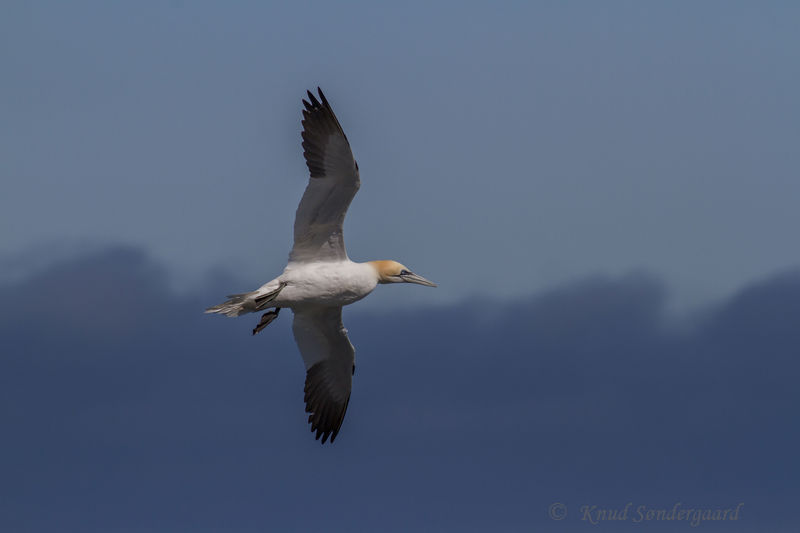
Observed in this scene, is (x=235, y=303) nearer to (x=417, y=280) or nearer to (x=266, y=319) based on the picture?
(x=266, y=319)

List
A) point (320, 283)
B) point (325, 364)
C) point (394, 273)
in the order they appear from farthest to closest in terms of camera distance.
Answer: point (325, 364) < point (394, 273) < point (320, 283)

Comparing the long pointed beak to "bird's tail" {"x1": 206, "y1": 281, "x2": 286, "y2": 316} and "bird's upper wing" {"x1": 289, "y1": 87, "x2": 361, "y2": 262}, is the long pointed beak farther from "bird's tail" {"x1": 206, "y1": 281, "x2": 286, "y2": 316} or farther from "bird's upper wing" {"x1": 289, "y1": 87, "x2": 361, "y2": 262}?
"bird's tail" {"x1": 206, "y1": 281, "x2": 286, "y2": 316}

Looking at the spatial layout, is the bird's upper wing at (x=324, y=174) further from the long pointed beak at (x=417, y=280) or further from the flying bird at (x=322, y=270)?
the long pointed beak at (x=417, y=280)

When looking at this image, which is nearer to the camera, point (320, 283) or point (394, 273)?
point (320, 283)

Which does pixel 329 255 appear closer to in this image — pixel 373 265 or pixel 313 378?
pixel 373 265

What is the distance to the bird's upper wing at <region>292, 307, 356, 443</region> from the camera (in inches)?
792

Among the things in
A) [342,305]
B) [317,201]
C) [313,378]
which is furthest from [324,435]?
[317,201]

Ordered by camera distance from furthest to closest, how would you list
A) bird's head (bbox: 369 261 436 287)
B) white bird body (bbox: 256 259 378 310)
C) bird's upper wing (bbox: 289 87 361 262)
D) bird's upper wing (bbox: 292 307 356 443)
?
bird's upper wing (bbox: 292 307 356 443), bird's head (bbox: 369 261 436 287), white bird body (bbox: 256 259 378 310), bird's upper wing (bbox: 289 87 361 262)

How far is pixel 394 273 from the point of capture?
64.3 feet

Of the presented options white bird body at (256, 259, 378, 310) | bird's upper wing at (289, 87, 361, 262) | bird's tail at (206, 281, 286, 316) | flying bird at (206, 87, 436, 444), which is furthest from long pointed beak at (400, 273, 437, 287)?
bird's tail at (206, 281, 286, 316)

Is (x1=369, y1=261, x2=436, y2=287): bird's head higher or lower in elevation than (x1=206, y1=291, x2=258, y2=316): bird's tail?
higher

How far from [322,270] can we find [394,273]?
1527mm

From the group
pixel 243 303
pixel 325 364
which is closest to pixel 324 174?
pixel 243 303

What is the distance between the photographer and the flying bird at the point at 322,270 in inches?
706
